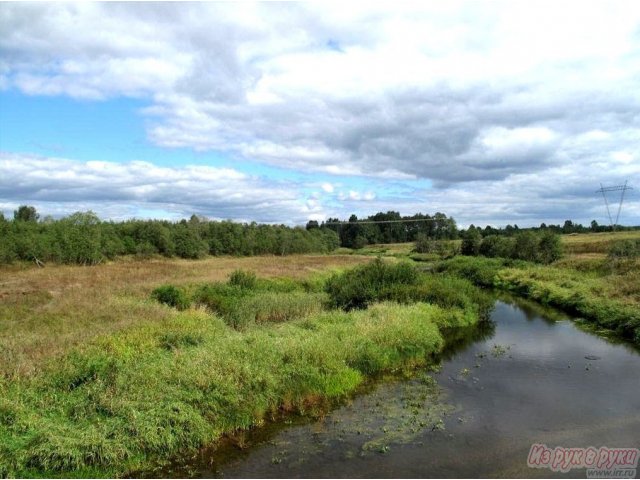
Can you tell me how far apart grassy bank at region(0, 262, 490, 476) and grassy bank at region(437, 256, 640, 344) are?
12371 millimetres

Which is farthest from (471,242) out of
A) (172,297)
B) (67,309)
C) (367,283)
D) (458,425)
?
(458,425)

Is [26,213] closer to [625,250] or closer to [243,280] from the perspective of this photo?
[243,280]

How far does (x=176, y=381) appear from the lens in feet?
43.5

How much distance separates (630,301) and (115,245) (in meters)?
59.0

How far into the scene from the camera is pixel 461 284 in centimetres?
3362

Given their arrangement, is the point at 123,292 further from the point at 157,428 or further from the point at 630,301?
the point at 630,301

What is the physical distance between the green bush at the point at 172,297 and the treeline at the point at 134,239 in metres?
30.6

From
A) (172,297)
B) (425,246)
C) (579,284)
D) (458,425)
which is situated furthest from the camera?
(425,246)

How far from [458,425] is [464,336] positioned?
13.2 meters

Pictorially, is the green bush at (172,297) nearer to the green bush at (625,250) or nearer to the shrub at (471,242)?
the green bush at (625,250)

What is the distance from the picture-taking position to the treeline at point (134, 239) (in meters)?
53.8

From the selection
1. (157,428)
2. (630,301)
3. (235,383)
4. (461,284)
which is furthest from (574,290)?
(157,428)

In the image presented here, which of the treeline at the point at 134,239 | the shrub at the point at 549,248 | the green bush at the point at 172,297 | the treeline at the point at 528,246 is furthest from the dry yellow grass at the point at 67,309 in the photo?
the treeline at the point at 528,246

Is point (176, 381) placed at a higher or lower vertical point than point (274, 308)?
lower
